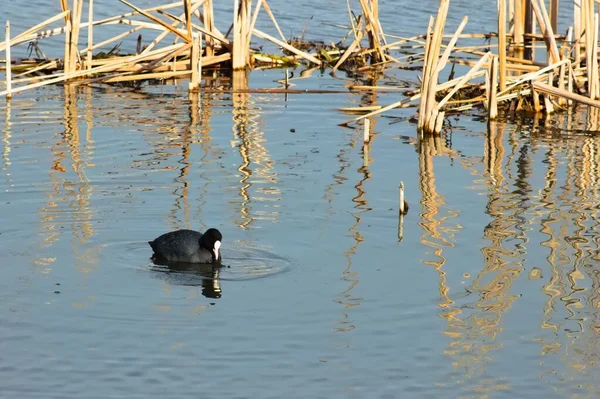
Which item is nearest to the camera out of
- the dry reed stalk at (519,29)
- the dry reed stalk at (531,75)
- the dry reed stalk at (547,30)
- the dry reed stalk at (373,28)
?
the dry reed stalk at (531,75)

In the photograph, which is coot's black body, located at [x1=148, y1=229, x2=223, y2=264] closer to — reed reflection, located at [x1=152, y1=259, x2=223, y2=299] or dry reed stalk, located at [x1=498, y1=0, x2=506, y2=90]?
reed reflection, located at [x1=152, y1=259, x2=223, y2=299]

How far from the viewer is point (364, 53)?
1814 cm

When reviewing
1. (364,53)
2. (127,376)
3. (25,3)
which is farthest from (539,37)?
(127,376)

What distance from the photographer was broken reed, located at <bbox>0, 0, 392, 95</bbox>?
15.5 m

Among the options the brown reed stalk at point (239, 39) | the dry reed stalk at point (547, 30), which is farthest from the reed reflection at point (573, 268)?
the brown reed stalk at point (239, 39)

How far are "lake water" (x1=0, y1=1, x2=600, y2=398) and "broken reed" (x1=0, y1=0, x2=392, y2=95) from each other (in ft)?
3.74

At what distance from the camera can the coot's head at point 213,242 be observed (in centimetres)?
846

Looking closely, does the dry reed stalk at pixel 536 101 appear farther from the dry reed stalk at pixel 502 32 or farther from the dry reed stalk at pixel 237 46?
the dry reed stalk at pixel 237 46

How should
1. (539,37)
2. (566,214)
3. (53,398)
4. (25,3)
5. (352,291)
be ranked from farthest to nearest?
(25,3) < (539,37) < (566,214) < (352,291) < (53,398)

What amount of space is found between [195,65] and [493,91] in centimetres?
436

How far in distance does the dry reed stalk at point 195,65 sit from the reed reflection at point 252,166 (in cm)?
57

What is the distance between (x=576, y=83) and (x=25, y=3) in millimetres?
12106

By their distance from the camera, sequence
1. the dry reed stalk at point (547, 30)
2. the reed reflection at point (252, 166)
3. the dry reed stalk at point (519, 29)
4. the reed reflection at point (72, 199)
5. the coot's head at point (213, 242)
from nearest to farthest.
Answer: the coot's head at point (213, 242)
the reed reflection at point (72, 199)
the reed reflection at point (252, 166)
the dry reed stalk at point (547, 30)
the dry reed stalk at point (519, 29)

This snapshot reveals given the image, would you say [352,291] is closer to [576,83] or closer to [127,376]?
[127,376]
